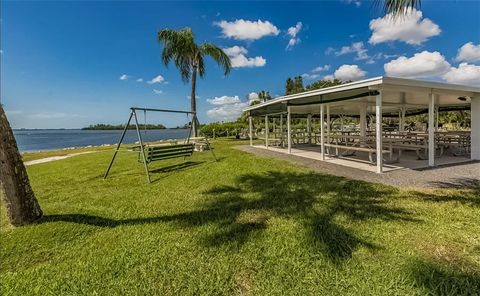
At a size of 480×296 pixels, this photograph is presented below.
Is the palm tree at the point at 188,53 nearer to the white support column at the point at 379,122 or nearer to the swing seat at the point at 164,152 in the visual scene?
the swing seat at the point at 164,152

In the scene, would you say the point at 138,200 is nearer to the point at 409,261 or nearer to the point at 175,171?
the point at 175,171

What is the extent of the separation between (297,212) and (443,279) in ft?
6.65

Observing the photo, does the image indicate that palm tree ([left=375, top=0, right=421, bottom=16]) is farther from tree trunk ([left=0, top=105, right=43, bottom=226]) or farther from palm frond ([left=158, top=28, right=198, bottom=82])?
palm frond ([left=158, top=28, right=198, bottom=82])

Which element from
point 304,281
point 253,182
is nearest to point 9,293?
point 304,281

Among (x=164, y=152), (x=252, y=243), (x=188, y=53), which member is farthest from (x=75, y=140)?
(x=252, y=243)

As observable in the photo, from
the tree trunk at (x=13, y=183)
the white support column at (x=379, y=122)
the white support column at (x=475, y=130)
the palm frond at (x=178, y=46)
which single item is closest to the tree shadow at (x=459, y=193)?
the white support column at (x=379, y=122)

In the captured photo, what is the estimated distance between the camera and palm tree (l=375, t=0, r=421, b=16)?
12.2ft

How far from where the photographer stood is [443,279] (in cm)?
239

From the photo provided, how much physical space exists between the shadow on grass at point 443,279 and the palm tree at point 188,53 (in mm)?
11556

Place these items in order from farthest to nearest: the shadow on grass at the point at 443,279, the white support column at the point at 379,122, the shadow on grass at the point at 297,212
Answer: the white support column at the point at 379,122, the shadow on grass at the point at 297,212, the shadow on grass at the point at 443,279

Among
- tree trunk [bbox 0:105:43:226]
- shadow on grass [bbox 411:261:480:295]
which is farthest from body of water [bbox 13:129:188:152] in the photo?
shadow on grass [bbox 411:261:480:295]

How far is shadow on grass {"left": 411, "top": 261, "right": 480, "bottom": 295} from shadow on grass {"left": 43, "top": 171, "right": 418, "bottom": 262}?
0.53 m

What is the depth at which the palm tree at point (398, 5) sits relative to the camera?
3721 mm

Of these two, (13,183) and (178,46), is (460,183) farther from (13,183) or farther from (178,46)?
(178,46)
